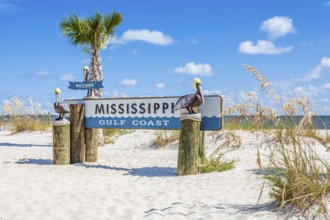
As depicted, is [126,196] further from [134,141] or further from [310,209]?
[134,141]

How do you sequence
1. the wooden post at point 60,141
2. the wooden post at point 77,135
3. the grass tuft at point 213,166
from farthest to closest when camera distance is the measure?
the wooden post at point 77,135 → the wooden post at point 60,141 → the grass tuft at point 213,166

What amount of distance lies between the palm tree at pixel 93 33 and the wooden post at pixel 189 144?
7165mm

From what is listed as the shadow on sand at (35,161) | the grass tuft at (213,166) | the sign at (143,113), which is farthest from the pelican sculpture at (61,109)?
the grass tuft at (213,166)

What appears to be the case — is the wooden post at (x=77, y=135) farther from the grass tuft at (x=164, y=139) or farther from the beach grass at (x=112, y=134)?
the beach grass at (x=112, y=134)

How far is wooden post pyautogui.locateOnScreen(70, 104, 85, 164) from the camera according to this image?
945 centimetres

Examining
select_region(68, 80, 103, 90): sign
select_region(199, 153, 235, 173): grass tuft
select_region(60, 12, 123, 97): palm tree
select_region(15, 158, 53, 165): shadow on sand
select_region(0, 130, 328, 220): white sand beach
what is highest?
select_region(60, 12, 123, 97): palm tree

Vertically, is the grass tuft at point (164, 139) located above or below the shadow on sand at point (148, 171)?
above

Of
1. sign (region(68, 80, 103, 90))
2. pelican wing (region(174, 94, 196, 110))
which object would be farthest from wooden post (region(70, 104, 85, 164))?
pelican wing (region(174, 94, 196, 110))

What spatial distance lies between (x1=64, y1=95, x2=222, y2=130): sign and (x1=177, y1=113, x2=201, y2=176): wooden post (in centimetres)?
54

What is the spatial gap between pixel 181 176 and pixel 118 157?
133 inches

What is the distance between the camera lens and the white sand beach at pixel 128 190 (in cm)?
492

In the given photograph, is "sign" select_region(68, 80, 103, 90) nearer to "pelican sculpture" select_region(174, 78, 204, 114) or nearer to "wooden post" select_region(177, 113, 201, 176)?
"pelican sculpture" select_region(174, 78, 204, 114)

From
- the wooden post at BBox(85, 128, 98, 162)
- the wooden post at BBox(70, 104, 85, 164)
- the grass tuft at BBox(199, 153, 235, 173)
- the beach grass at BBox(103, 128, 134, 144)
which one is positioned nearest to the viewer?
the grass tuft at BBox(199, 153, 235, 173)

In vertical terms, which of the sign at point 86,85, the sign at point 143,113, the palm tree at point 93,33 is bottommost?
the sign at point 143,113
